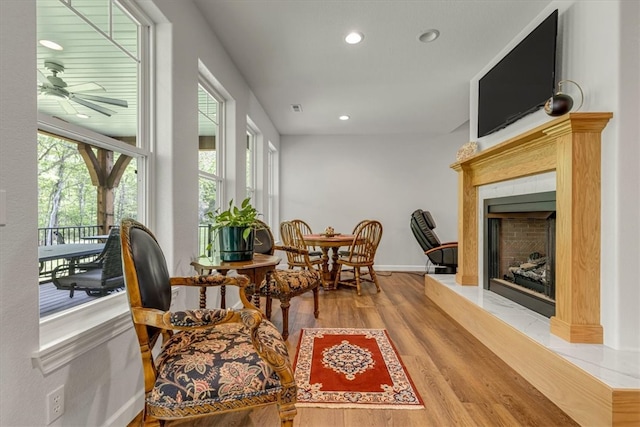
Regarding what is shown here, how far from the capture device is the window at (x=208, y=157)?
264 cm

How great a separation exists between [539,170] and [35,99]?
2.90 metres

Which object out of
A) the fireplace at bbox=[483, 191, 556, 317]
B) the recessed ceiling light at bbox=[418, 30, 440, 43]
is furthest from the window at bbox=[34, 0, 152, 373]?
the fireplace at bbox=[483, 191, 556, 317]

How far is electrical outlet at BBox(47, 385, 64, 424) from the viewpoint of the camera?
1073 millimetres

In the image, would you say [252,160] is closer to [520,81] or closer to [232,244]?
[232,244]

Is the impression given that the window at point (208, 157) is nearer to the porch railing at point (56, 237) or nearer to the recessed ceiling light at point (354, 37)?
the porch railing at point (56, 237)

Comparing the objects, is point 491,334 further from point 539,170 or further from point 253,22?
point 253,22

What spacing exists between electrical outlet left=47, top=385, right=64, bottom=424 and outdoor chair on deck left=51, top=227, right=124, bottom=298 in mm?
406

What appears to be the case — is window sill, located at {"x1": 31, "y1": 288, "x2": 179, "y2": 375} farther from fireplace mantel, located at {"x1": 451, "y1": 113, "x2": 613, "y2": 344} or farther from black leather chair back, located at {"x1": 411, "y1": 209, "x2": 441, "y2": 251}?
black leather chair back, located at {"x1": 411, "y1": 209, "x2": 441, "y2": 251}

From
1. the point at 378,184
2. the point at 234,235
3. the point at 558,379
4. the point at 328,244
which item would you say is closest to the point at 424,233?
the point at 378,184

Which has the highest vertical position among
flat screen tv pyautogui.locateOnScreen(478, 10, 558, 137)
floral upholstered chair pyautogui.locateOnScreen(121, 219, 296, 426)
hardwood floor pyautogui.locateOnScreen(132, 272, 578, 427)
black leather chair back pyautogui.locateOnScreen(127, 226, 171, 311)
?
flat screen tv pyautogui.locateOnScreen(478, 10, 558, 137)

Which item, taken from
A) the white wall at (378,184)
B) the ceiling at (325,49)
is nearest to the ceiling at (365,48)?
the ceiling at (325,49)

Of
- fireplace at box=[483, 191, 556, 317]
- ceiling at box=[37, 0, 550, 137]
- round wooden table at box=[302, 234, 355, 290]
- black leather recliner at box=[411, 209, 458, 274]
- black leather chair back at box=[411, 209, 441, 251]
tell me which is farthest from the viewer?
black leather chair back at box=[411, 209, 441, 251]

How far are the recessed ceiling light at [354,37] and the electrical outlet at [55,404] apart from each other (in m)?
2.89

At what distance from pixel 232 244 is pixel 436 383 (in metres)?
1.56
